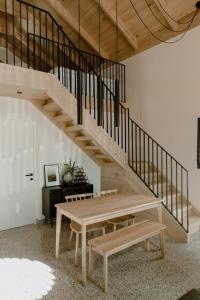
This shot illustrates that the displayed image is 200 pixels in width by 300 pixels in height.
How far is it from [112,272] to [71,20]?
4.89m

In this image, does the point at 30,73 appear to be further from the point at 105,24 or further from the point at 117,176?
the point at 105,24

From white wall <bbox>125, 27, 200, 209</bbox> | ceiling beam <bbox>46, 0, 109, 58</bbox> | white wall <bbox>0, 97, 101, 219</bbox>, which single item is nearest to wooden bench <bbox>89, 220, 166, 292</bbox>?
white wall <bbox>125, 27, 200, 209</bbox>

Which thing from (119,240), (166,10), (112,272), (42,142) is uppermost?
(166,10)

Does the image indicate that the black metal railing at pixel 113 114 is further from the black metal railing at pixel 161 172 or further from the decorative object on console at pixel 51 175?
the decorative object on console at pixel 51 175

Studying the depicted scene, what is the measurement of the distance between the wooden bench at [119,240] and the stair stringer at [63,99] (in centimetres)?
88

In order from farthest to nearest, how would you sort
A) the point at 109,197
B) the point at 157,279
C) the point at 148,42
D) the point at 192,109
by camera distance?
the point at 148,42, the point at 192,109, the point at 109,197, the point at 157,279

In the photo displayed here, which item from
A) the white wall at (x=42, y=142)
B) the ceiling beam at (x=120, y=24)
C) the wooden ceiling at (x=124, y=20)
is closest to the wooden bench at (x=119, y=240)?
the white wall at (x=42, y=142)

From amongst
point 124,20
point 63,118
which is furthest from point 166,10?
point 63,118

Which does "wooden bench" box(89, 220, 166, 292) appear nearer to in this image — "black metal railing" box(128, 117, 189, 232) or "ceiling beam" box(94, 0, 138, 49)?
"black metal railing" box(128, 117, 189, 232)

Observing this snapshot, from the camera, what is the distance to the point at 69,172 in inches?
183

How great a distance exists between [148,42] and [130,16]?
64cm

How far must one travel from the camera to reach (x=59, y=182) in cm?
458

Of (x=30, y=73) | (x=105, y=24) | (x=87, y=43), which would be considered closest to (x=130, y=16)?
(x=105, y=24)

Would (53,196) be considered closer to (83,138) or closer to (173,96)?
(83,138)
